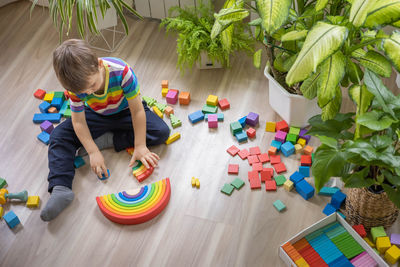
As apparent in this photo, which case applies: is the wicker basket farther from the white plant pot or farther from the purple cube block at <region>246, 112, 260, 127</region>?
the purple cube block at <region>246, 112, 260, 127</region>

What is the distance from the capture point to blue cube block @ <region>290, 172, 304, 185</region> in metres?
2.02

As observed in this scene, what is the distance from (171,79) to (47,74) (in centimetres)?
74

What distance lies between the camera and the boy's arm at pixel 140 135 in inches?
83.7

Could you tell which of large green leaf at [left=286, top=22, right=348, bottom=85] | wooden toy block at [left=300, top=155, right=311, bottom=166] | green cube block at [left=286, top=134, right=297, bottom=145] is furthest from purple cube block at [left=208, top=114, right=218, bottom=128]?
large green leaf at [left=286, top=22, right=348, bottom=85]

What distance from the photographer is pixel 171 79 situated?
8.38ft

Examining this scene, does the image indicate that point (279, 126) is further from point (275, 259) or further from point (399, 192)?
point (399, 192)

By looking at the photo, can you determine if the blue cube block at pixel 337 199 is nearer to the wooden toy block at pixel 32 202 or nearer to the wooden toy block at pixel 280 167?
the wooden toy block at pixel 280 167

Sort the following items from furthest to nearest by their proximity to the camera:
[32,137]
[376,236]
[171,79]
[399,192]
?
[171,79], [32,137], [376,236], [399,192]

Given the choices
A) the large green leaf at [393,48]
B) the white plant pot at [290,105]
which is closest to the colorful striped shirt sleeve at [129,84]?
the white plant pot at [290,105]

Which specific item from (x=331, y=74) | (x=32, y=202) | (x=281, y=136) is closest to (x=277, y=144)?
(x=281, y=136)

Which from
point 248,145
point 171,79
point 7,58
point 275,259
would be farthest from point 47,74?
point 275,259

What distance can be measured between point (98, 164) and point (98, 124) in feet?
0.68

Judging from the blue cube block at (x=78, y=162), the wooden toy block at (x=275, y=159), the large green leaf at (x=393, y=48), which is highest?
the large green leaf at (x=393, y=48)

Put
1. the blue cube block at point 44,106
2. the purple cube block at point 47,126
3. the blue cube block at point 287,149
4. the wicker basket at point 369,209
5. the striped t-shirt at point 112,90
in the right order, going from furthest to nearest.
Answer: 1. the blue cube block at point 44,106
2. the purple cube block at point 47,126
3. the blue cube block at point 287,149
4. the striped t-shirt at point 112,90
5. the wicker basket at point 369,209
